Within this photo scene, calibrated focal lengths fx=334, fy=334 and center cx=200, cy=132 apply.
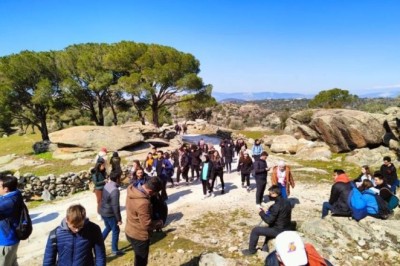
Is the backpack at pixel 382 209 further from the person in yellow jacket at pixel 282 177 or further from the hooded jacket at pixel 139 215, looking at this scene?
the hooded jacket at pixel 139 215

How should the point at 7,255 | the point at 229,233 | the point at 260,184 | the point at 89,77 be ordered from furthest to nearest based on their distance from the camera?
the point at 89,77 → the point at 260,184 → the point at 229,233 → the point at 7,255

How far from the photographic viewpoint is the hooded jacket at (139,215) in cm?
653

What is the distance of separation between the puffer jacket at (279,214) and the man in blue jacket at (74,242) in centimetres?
455

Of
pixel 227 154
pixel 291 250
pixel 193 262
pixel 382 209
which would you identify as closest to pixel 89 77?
pixel 227 154

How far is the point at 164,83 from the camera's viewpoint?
3800 cm

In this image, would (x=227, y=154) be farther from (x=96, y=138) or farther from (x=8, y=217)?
(x=8, y=217)

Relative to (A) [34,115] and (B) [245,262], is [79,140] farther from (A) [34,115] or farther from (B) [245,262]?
(B) [245,262]

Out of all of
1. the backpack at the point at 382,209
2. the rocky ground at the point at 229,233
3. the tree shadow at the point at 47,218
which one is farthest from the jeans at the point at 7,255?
the backpack at the point at 382,209

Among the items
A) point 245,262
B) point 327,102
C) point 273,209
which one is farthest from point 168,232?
point 327,102

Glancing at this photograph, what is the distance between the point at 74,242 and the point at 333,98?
6426 cm

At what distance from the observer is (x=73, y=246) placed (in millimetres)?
4625

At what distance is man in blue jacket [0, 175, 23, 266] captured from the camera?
598cm

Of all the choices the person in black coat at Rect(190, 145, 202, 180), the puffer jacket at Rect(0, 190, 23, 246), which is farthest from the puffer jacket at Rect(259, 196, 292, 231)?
the person in black coat at Rect(190, 145, 202, 180)

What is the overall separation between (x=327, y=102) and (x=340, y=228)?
56721 millimetres
